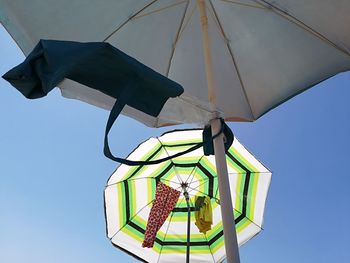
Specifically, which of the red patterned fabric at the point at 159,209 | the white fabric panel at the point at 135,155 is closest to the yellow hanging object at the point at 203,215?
the red patterned fabric at the point at 159,209

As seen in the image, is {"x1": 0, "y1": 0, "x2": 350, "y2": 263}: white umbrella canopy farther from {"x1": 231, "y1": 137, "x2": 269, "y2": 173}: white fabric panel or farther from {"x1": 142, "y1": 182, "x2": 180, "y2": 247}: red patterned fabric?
{"x1": 142, "y1": 182, "x2": 180, "y2": 247}: red patterned fabric

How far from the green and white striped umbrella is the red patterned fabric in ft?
0.30

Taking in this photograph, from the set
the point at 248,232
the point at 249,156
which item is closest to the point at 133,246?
the point at 248,232

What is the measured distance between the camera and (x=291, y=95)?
2.88 meters

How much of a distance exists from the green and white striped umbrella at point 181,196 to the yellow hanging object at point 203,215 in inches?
18.5

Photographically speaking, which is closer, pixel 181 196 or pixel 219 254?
pixel 219 254

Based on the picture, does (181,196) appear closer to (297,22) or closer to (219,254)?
(219,254)

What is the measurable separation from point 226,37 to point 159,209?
2.55 meters

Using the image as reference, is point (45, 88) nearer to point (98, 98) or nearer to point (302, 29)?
point (98, 98)

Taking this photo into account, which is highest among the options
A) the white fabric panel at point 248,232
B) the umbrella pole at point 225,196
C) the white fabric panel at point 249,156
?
the white fabric panel at point 249,156

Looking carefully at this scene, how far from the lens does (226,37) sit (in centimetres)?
283

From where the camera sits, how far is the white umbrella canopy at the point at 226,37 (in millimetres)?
2414

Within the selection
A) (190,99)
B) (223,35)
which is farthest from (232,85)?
(190,99)

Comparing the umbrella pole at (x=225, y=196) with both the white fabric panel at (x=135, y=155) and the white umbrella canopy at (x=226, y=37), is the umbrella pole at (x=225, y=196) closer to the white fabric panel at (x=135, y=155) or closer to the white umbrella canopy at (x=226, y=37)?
the white umbrella canopy at (x=226, y=37)
